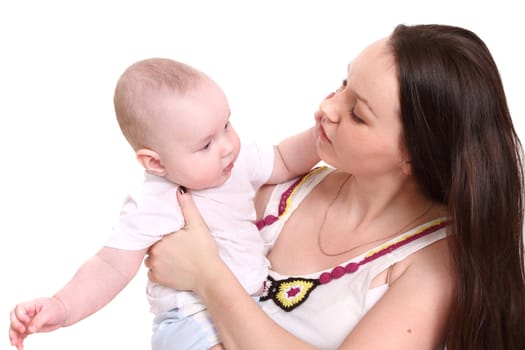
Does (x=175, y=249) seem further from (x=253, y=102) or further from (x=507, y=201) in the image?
(x=253, y=102)

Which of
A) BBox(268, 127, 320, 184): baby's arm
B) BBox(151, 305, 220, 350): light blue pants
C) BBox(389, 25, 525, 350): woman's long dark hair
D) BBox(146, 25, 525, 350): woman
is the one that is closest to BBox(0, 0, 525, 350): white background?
BBox(268, 127, 320, 184): baby's arm

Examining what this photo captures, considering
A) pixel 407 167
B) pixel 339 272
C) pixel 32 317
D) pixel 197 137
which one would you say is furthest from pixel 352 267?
pixel 32 317

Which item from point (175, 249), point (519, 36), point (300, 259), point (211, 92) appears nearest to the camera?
point (211, 92)

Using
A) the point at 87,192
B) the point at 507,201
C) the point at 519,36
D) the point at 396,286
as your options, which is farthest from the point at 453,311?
the point at 87,192

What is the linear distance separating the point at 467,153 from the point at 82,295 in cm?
91

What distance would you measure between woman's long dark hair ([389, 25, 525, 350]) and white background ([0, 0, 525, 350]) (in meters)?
1.55

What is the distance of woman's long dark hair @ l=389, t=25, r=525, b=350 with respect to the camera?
1.86 meters

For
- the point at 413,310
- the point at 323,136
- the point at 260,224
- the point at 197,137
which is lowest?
the point at 413,310

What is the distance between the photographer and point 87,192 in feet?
11.6

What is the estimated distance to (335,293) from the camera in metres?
2.05

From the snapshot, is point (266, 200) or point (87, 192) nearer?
point (266, 200)

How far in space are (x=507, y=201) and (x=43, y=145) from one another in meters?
2.22

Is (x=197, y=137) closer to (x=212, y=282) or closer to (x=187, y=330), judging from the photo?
(x=212, y=282)

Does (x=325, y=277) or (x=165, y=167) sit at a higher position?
(x=165, y=167)
